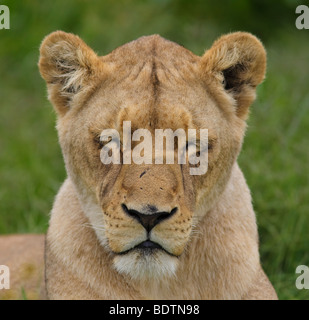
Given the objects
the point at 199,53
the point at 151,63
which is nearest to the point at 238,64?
the point at 151,63

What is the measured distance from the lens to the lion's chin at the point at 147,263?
2.58 m

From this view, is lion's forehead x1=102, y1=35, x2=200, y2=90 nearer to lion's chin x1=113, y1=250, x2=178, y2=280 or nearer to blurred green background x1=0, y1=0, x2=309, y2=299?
lion's chin x1=113, y1=250, x2=178, y2=280

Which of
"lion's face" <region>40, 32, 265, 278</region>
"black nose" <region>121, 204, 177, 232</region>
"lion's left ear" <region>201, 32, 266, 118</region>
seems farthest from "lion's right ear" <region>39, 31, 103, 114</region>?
"black nose" <region>121, 204, 177, 232</region>

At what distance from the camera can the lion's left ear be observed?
2902 millimetres

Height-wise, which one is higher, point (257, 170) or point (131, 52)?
point (131, 52)

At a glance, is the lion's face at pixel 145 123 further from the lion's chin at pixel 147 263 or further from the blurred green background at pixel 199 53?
the blurred green background at pixel 199 53

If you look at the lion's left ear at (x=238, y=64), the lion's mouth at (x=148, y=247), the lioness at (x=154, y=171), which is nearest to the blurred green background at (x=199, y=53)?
the lioness at (x=154, y=171)

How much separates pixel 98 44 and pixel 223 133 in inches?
157

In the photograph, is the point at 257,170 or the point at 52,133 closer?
the point at 257,170

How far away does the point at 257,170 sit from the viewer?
14.8 feet

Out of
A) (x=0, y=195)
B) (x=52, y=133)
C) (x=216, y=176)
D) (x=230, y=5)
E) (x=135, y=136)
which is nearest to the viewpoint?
(x=135, y=136)

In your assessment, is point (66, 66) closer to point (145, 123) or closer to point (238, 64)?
point (145, 123)

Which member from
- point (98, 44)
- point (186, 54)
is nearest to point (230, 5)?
point (98, 44)

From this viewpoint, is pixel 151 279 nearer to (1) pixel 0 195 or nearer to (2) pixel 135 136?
(2) pixel 135 136
